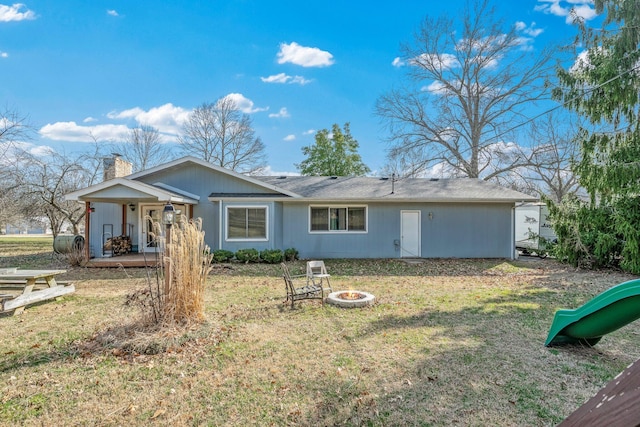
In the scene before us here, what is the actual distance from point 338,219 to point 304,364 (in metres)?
10.1

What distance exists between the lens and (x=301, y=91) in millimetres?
21844

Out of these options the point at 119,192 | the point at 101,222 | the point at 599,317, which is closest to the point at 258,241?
the point at 119,192

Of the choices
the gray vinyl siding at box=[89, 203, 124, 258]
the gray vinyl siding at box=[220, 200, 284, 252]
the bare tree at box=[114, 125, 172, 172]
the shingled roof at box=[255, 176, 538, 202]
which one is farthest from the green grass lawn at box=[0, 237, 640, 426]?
the bare tree at box=[114, 125, 172, 172]

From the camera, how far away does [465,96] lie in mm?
24875

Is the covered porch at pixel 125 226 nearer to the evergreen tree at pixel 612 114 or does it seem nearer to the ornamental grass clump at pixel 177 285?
the ornamental grass clump at pixel 177 285

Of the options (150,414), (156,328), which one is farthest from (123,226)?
(150,414)

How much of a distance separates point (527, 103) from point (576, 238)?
1537 cm

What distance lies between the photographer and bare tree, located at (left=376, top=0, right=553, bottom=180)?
23109 mm

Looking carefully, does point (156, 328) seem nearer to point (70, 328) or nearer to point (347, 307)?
point (70, 328)

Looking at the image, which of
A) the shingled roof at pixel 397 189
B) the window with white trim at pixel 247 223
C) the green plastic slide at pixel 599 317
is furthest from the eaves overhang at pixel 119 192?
the green plastic slide at pixel 599 317

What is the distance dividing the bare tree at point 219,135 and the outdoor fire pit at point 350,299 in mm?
25694

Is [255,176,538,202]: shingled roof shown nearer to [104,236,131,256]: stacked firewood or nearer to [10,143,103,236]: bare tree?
[104,236,131,256]: stacked firewood

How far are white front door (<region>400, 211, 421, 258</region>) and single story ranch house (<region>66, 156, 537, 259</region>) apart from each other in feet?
0.14

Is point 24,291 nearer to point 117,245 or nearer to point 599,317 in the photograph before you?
point 117,245
